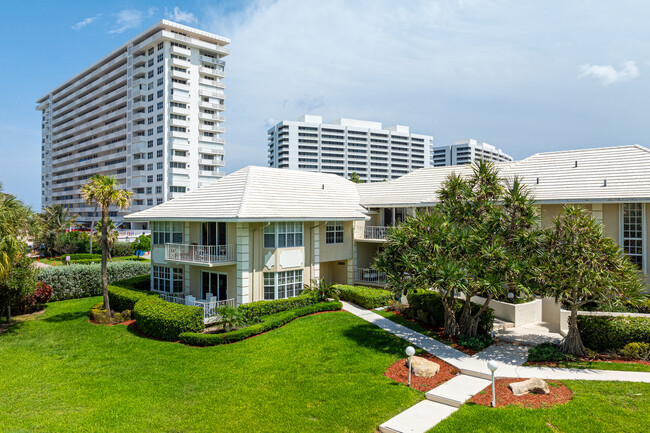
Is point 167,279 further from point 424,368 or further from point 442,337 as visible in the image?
point 424,368

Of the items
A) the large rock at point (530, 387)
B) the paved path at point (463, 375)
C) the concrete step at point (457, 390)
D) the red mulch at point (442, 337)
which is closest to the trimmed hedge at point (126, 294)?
the paved path at point (463, 375)

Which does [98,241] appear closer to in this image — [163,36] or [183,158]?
[183,158]

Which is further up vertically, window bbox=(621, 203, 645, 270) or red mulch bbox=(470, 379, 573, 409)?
window bbox=(621, 203, 645, 270)

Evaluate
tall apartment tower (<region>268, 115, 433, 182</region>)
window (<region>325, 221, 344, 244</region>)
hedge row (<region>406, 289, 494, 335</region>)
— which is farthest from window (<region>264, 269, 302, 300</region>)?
tall apartment tower (<region>268, 115, 433, 182</region>)

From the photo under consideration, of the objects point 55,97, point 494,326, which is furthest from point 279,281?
point 55,97

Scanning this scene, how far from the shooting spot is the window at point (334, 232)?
26.2 metres

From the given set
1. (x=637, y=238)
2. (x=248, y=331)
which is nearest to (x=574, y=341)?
(x=637, y=238)

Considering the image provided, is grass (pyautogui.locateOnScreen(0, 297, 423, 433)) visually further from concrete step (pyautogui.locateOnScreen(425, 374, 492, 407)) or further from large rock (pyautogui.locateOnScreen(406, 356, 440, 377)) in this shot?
large rock (pyautogui.locateOnScreen(406, 356, 440, 377))

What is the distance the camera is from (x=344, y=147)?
13888 centimetres

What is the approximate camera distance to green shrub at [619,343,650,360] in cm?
1402

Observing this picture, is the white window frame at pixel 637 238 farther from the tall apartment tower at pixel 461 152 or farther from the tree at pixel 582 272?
the tall apartment tower at pixel 461 152

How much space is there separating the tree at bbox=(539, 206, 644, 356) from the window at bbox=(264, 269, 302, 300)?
1349 centimetres

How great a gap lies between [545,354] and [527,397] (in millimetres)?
3844

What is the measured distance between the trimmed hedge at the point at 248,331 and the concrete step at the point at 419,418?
944cm
